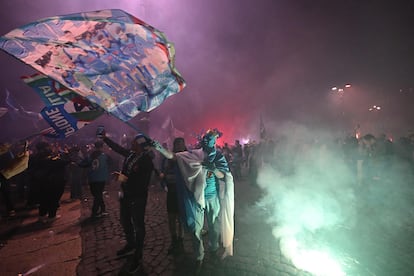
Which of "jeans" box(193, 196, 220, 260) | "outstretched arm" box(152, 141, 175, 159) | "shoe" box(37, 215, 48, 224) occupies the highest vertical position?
"outstretched arm" box(152, 141, 175, 159)

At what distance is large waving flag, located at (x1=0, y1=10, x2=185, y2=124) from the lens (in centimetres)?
262

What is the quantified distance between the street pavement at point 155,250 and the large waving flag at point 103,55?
2.91 m

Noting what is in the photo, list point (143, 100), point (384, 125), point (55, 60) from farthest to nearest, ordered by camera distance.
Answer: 1. point (384, 125)
2. point (143, 100)
3. point (55, 60)

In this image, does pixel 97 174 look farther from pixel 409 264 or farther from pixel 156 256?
pixel 409 264

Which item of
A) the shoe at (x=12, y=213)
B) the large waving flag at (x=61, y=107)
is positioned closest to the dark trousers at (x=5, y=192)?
the shoe at (x=12, y=213)

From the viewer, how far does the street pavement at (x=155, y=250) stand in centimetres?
407

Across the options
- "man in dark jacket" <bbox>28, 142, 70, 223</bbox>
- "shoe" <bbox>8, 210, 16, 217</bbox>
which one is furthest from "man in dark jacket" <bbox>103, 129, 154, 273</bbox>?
"shoe" <bbox>8, 210, 16, 217</bbox>

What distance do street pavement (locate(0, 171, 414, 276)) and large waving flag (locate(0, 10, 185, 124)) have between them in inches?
115

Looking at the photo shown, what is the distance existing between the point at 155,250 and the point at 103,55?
3.79m

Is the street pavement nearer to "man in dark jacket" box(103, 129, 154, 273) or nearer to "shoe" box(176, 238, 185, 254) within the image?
"shoe" box(176, 238, 185, 254)

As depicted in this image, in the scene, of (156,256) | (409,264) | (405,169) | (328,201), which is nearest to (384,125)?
(405,169)

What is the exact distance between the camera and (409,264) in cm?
420

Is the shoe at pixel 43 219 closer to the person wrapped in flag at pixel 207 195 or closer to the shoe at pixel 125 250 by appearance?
the shoe at pixel 125 250

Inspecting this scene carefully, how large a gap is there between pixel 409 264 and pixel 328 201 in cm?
392
